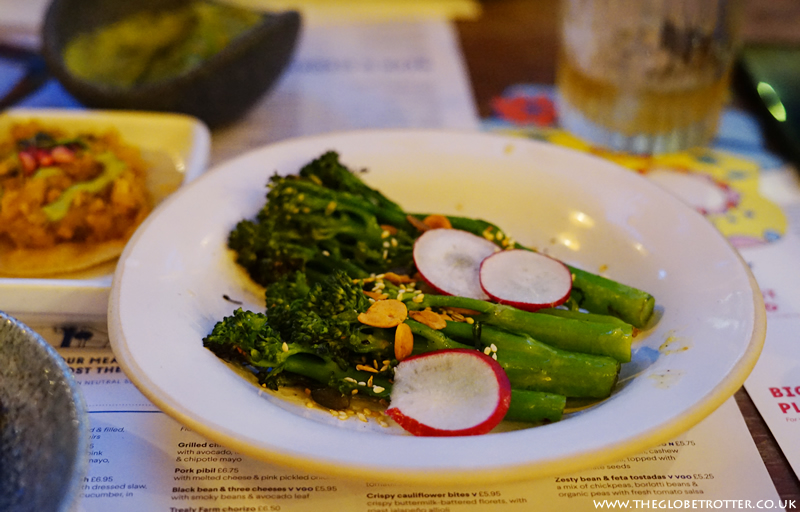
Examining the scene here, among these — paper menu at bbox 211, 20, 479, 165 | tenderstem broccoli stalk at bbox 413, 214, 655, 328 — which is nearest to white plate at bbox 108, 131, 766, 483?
tenderstem broccoli stalk at bbox 413, 214, 655, 328

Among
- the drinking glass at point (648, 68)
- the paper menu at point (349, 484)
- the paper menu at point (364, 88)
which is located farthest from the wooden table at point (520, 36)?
the paper menu at point (349, 484)

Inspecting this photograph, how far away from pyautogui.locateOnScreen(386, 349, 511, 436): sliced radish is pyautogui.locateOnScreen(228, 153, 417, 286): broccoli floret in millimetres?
338

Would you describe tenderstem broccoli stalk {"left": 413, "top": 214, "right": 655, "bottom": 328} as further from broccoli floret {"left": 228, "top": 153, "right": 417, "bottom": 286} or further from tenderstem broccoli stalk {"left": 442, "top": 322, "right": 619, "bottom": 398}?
broccoli floret {"left": 228, "top": 153, "right": 417, "bottom": 286}

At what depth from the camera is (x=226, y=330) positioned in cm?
113

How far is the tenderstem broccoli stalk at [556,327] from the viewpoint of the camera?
1.21 m

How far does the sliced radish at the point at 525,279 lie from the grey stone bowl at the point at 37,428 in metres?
0.81

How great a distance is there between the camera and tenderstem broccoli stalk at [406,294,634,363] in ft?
3.95

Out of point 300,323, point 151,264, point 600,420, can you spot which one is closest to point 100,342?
point 151,264

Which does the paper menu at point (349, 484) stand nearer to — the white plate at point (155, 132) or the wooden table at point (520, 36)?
the white plate at point (155, 132)

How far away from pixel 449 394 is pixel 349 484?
0.24m

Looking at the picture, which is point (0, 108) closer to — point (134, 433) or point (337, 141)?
point (337, 141)

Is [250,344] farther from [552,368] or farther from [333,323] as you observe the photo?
[552,368]

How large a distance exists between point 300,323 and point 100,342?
1.84ft

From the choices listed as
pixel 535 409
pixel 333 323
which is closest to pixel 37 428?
pixel 333 323
